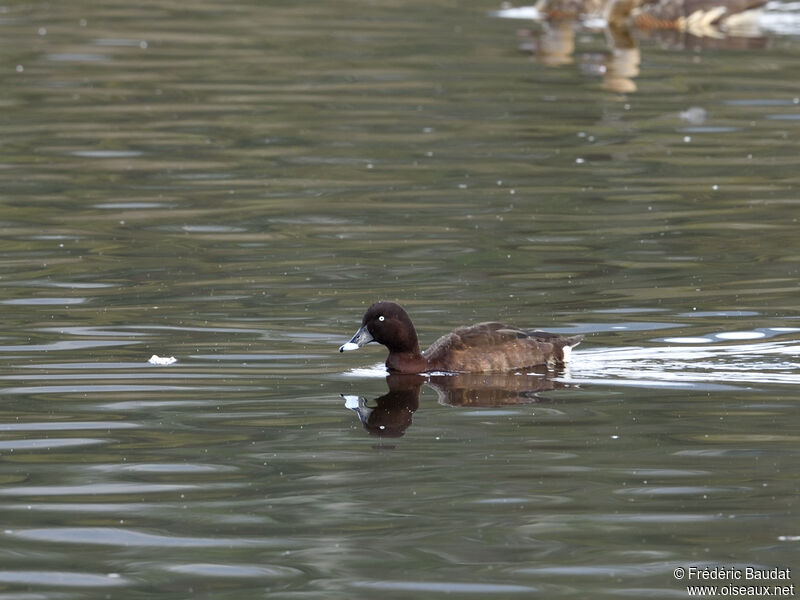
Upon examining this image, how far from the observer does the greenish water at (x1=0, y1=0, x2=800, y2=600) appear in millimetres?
7941

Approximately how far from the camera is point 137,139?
2127 cm

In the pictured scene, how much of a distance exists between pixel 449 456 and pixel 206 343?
3177 mm

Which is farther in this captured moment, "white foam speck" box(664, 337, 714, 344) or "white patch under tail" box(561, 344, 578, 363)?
"white foam speck" box(664, 337, 714, 344)

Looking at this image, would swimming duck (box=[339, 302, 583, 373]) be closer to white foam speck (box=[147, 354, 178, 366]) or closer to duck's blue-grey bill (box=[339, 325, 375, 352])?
duck's blue-grey bill (box=[339, 325, 375, 352])

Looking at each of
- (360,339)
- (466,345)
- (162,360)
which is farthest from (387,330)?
(162,360)

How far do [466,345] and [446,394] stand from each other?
53cm

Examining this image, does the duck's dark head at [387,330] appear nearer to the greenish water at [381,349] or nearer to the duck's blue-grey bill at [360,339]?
the duck's blue-grey bill at [360,339]

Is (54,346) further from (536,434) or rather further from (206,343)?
(536,434)

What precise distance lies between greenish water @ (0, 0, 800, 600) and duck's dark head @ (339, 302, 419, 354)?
11.3 inches

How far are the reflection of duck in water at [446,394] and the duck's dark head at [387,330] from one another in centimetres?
23

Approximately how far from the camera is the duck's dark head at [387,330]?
11.3m

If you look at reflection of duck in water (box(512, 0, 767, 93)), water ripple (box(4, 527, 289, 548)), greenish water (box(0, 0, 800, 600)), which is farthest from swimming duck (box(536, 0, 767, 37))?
water ripple (box(4, 527, 289, 548))

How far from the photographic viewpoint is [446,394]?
35.7 ft

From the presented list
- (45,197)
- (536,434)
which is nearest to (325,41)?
(45,197)
